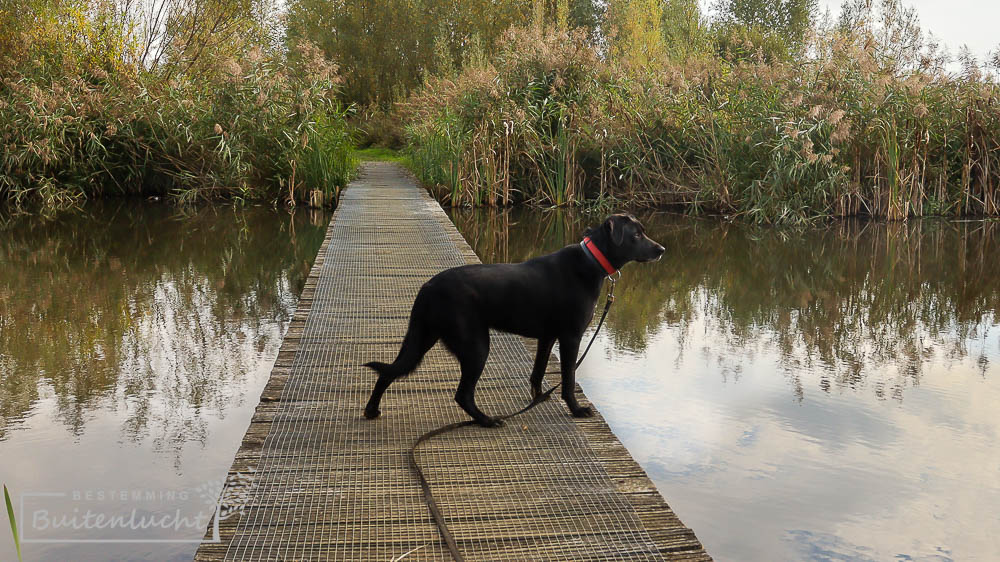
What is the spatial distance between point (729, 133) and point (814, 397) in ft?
22.8

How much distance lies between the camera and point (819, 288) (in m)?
6.42

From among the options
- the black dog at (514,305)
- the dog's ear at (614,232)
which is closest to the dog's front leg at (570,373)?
the black dog at (514,305)

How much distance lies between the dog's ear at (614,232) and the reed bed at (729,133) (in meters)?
7.01

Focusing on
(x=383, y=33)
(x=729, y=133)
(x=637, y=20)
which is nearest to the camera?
(x=729, y=133)

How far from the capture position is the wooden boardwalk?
2105mm

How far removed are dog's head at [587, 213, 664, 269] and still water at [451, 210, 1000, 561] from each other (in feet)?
2.65

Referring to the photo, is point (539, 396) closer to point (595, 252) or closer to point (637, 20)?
point (595, 252)

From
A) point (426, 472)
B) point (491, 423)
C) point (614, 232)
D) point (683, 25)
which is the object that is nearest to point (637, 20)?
point (683, 25)

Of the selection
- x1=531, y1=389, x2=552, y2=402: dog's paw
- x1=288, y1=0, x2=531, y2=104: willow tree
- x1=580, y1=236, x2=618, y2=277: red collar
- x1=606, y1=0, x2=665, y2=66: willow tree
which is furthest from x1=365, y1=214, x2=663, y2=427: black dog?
x1=288, y1=0, x2=531, y2=104: willow tree

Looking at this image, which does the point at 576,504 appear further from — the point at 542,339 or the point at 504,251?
the point at 504,251

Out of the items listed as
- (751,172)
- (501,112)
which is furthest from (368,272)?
(751,172)

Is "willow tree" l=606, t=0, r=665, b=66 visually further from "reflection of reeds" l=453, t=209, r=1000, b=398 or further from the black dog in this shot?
the black dog

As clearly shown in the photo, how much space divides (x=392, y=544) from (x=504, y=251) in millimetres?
5784

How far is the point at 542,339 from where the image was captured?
301cm
